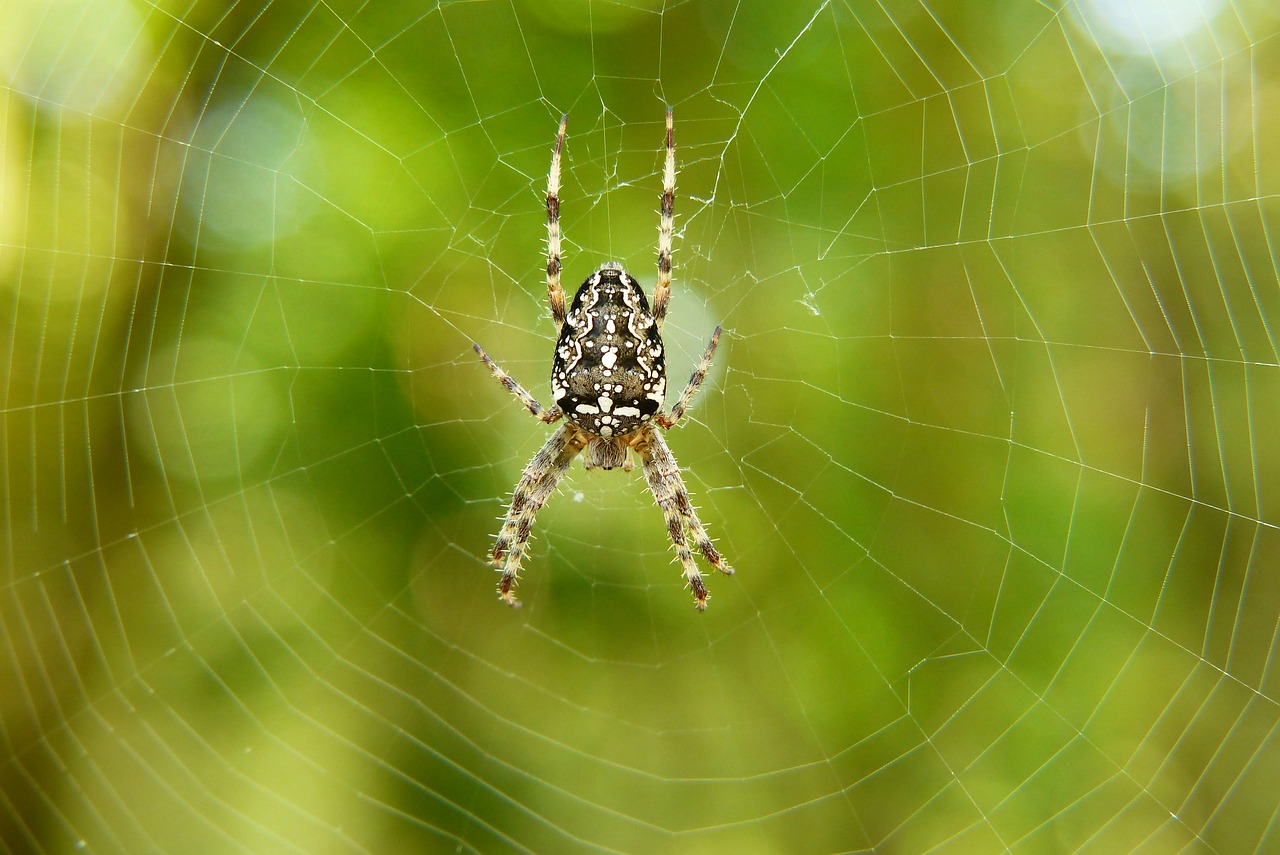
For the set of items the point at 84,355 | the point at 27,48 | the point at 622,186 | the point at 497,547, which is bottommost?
the point at 497,547

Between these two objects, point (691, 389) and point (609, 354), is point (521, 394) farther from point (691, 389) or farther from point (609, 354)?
point (691, 389)

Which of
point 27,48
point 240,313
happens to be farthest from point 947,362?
point 27,48

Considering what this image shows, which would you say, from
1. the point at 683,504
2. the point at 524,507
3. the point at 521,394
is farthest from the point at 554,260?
the point at 683,504

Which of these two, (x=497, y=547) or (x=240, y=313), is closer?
(x=240, y=313)

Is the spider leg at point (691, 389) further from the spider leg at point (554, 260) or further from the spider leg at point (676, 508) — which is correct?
the spider leg at point (554, 260)

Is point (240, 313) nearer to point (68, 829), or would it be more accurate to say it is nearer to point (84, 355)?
point (84, 355)

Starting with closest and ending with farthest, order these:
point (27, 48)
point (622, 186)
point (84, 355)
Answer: point (27, 48)
point (84, 355)
point (622, 186)
